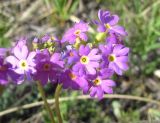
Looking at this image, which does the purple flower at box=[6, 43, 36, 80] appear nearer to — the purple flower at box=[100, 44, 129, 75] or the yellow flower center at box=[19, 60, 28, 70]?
the yellow flower center at box=[19, 60, 28, 70]

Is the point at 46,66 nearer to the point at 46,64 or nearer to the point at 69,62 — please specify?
the point at 46,64

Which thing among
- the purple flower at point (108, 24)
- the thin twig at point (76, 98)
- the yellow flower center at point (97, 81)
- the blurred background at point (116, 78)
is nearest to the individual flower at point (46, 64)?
the yellow flower center at point (97, 81)

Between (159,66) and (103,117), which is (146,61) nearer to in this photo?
(159,66)

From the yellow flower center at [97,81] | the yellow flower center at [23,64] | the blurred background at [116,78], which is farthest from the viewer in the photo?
the blurred background at [116,78]

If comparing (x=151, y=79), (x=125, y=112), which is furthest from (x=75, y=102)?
(x=151, y=79)

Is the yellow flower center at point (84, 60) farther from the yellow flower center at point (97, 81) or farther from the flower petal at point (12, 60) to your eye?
the flower petal at point (12, 60)

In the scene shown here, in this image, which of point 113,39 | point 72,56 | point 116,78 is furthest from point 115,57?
point 116,78
